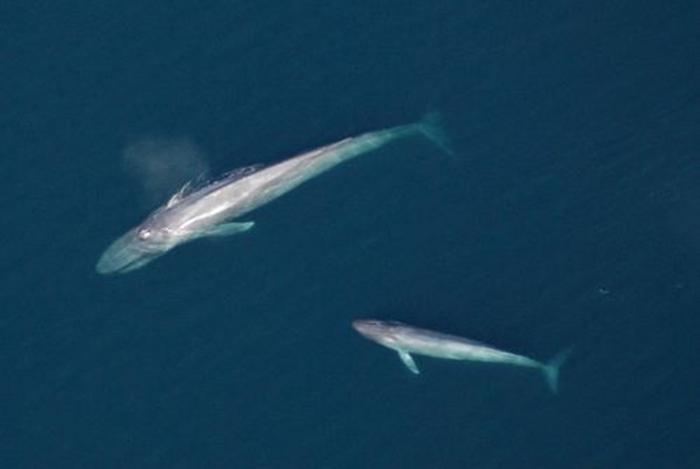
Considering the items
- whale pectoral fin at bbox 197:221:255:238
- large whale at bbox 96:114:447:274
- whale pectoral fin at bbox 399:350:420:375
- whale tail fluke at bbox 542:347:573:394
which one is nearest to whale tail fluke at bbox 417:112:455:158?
large whale at bbox 96:114:447:274

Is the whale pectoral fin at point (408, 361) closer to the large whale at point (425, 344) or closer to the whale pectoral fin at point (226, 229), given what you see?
the large whale at point (425, 344)

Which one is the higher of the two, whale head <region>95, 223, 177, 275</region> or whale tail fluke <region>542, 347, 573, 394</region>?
whale head <region>95, 223, 177, 275</region>

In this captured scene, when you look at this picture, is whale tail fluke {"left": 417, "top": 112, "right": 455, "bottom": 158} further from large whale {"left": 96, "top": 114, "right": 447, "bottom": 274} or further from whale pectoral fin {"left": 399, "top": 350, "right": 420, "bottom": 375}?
whale pectoral fin {"left": 399, "top": 350, "right": 420, "bottom": 375}

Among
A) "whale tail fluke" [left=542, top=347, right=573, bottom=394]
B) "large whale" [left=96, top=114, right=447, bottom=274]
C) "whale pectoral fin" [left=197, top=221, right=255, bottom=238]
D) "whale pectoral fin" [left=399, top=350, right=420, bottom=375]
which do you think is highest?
"large whale" [left=96, top=114, right=447, bottom=274]

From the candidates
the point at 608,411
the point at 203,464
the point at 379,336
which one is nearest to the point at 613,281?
the point at 608,411

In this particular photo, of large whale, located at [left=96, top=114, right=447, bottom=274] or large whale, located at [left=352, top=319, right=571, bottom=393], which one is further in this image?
large whale, located at [left=96, top=114, right=447, bottom=274]

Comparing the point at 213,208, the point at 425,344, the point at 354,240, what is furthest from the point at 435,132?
the point at 213,208

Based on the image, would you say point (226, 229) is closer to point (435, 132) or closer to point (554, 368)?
point (435, 132)
